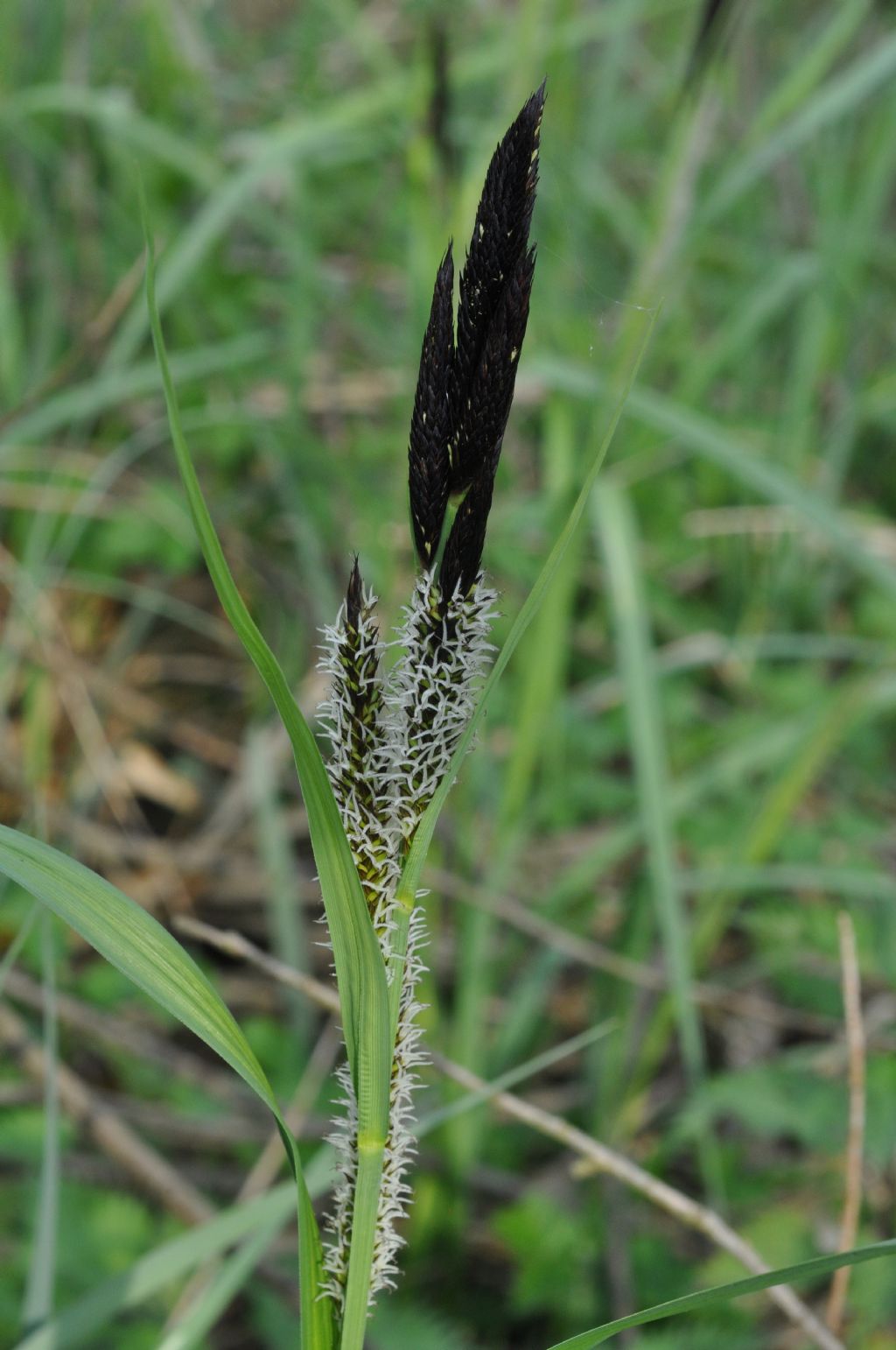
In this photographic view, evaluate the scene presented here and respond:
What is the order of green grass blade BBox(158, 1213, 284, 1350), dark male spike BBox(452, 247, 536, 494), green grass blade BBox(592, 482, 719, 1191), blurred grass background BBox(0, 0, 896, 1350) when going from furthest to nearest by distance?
blurred grass background BBox(0, 0, 896, 1350) → green grass blade BBox(592, 482, 719, 1191) → green grass blade BBox(158, 1213, 284, 1350) → dark male spike BBox(452, 247, 536, 494)

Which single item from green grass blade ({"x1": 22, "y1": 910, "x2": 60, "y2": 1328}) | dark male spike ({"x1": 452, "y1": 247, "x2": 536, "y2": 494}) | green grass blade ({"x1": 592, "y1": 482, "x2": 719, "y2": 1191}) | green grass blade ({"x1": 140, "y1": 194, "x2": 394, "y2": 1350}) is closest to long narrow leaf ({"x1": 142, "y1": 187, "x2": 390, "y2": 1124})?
green grass blade ({"x1": 140, "y1": 194, "x2": 394, "y2": 1350})

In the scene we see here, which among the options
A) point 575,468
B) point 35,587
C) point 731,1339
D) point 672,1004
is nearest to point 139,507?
point 35,587

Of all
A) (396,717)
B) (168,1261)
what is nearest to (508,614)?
(168,1261)

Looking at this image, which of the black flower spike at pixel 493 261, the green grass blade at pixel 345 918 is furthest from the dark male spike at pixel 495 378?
the green grass blade at pixel 345 918

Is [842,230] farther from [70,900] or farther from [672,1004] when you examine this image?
[70,900]

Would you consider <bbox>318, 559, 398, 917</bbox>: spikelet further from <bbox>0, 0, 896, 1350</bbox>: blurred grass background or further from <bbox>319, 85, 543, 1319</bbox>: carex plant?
<bbox>0, 0, 896, 1350</bbox>: blurred grass background

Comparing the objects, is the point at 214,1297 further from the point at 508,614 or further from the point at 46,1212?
the point at 508,614

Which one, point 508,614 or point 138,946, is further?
point 508,614
